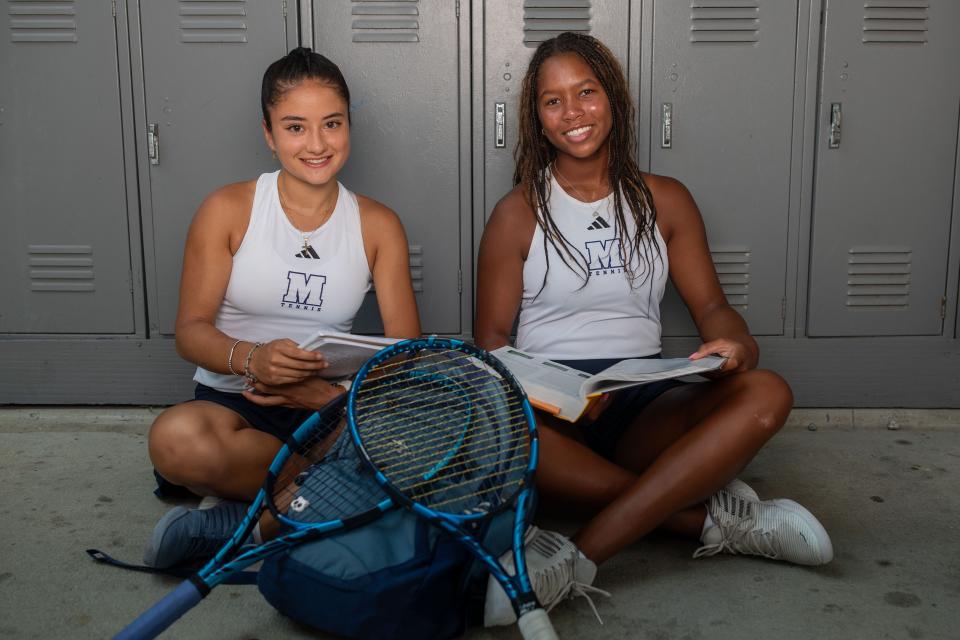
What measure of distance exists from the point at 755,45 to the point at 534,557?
2.09 m

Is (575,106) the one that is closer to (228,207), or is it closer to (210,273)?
(228,207)

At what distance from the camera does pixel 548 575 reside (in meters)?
1.86

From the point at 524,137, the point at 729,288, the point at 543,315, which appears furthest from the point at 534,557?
the point at 729,288

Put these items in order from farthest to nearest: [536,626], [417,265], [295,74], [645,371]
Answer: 1. [417,265]
2. [295,74]
3. [645,371]
4. [536,626]

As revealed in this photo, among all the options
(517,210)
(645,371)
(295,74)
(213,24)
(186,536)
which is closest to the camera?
(645,371)

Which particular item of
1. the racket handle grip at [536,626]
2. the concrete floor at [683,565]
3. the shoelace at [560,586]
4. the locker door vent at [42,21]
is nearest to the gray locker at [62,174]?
the locker door vent at [42,21]

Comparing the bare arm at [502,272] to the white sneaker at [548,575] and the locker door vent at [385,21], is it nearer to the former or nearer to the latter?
the white sneaker at [548,575]

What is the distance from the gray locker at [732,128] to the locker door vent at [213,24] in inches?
56.5

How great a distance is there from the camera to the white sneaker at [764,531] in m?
2.08

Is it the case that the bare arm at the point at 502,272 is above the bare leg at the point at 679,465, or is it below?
above

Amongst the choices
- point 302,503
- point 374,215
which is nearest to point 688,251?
point 374,215

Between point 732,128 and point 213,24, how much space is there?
1.84 m

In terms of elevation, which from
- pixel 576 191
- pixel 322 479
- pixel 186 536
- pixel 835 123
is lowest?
pixel 186 536

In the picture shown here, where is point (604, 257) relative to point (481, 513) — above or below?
above
